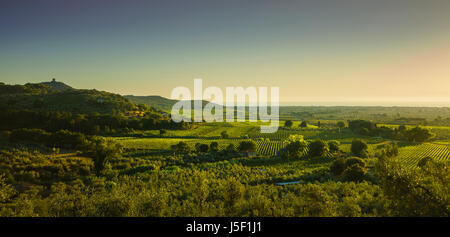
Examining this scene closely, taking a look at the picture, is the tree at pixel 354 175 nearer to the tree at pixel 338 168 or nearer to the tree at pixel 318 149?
the tree at pixel 338 168

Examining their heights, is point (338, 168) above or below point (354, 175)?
below

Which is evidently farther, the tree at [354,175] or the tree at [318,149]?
the tree at [318,149]

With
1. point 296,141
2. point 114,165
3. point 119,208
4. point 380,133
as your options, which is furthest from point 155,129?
point 380,133

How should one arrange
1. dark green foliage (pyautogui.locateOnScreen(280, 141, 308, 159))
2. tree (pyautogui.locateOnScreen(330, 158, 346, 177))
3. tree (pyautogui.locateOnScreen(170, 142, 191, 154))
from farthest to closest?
tree (pyautogui.locateOnScreen(170, 142, 191, 154)), dark green foliage (pyautogui.locateOnScreen(280, 141, 308, 159)), tree (pyautogui.locateOnScreen(330, 158, 346, 177))

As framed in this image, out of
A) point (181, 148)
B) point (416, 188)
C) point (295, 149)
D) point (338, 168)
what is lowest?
point (181, 148)

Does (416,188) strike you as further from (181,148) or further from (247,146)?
(181,148)

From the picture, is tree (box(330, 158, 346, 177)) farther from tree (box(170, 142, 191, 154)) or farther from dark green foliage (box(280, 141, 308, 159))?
tree (box(170, 142, 191, 154))

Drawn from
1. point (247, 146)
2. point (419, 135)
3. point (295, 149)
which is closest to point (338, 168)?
point (295, 149)

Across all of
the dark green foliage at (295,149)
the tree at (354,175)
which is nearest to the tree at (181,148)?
the dark green foliage at (295,149)

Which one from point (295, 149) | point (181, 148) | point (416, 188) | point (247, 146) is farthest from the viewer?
point (181, 148)

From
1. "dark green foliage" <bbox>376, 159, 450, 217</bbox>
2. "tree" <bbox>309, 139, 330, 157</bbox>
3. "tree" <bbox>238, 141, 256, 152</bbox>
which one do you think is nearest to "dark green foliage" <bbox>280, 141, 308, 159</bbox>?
"tree" <bbox>309, 139, 330, 157</bbox>
